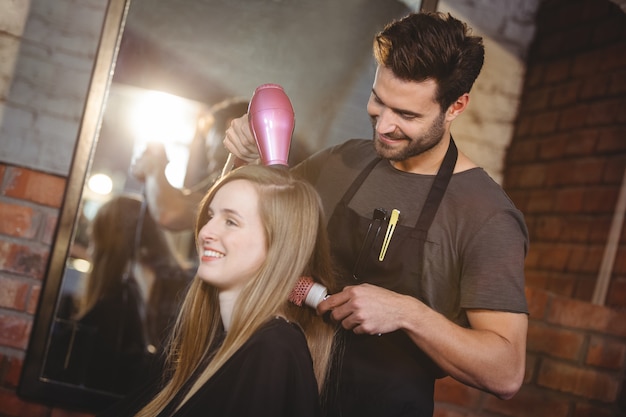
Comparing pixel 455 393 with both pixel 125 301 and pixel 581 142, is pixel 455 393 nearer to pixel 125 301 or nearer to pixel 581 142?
pixel 581 142

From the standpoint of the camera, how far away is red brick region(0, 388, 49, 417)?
1.90 metres

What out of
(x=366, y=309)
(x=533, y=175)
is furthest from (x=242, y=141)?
(x=533, y=175)

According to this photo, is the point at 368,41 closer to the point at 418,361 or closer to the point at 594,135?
the point at 594,135

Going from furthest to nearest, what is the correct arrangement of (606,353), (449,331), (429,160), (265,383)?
1. (606,353)
2. (429,160)
3. (449,331)
4. (265,383)

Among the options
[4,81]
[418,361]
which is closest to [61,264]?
[4,81]

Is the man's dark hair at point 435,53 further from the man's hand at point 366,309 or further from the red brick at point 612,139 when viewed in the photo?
the red brick at point 612,139

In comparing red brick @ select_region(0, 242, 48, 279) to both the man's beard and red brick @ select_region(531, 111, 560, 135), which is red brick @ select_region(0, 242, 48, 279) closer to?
the man's beard

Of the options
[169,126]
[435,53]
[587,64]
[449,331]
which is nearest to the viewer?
[449,331]

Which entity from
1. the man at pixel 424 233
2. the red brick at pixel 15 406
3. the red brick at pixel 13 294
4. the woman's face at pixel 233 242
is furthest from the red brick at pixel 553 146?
the red brick at pixel 15 406

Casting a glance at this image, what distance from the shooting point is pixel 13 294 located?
1898mm

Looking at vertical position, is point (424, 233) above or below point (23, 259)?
above

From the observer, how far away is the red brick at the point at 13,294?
1.90 m

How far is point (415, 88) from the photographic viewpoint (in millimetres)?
1406

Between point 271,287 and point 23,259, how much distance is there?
3.20 feet
